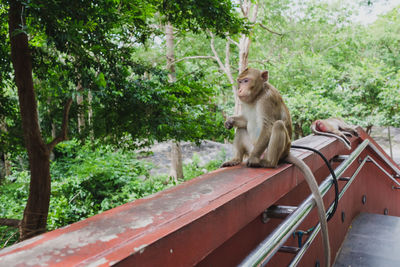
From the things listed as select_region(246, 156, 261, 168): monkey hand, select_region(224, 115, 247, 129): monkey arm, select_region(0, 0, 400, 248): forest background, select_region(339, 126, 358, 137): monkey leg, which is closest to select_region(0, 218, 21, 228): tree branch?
select_region(0, 0, 400, 248): forest background

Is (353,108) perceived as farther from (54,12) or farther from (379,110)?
(54,12)

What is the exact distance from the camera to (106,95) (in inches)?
152

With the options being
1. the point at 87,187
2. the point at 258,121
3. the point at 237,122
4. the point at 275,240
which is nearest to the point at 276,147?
the point at 258,121

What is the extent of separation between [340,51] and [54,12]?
13.8 m

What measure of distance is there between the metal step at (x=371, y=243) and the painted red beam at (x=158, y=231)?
1.64 metres

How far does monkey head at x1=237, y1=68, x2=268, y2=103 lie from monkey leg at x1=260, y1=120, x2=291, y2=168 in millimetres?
378

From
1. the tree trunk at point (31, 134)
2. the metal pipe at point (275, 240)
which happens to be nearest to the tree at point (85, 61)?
the tree trunk at point (31, 134)

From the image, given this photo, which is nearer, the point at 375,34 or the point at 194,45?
the point at 194,45

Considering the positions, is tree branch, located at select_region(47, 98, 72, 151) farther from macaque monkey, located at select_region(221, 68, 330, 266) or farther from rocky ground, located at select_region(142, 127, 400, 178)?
rocky ground, located at select_region(142, 127, 400, 178)

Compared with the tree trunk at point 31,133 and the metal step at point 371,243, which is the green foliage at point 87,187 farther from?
the metal step at point 371,243

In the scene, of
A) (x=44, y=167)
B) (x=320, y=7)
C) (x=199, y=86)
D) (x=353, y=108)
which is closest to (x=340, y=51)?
(x=320, y=7)

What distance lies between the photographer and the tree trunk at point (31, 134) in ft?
12.4

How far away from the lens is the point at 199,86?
5301 mm

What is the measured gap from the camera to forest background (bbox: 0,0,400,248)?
11.3 ft
